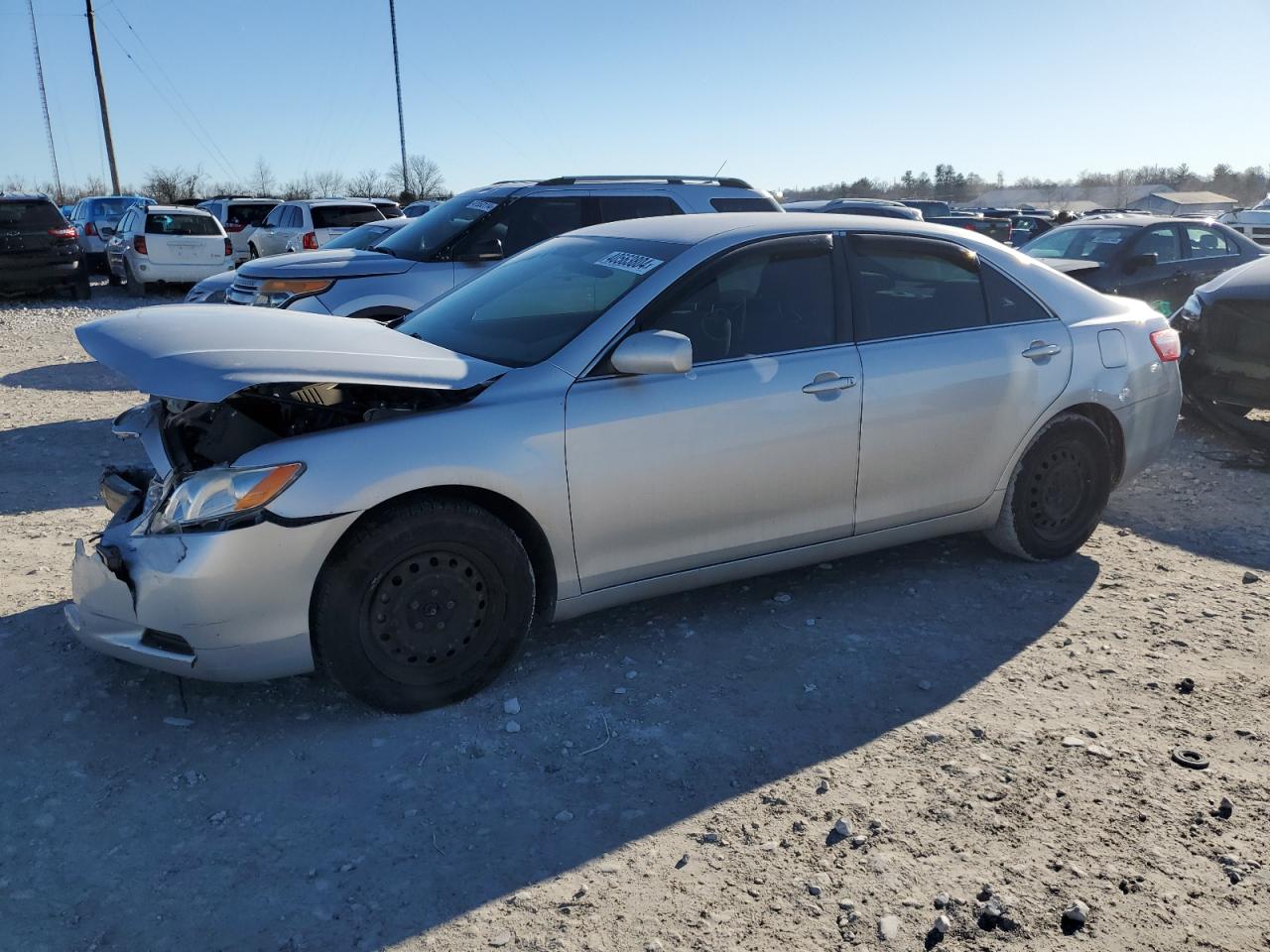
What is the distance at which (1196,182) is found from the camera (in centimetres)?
9344

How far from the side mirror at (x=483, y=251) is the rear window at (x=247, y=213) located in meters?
17.0

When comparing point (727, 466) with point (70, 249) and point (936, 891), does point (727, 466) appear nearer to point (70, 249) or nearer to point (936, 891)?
point (936, 891)

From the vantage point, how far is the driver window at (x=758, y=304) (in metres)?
4.02

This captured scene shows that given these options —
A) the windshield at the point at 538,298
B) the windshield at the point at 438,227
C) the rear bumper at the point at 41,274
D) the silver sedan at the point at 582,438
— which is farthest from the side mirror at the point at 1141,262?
the rear bumper at the point at 41,274

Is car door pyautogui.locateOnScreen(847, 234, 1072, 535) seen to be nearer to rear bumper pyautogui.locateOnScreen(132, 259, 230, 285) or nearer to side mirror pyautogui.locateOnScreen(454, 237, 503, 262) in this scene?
side mirror pyautogui.locateOnScreen(454, 237, 503, 262)

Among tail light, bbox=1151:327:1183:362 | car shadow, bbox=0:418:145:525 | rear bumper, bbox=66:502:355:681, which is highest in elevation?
tail light, bbox=1151:327:1183:362

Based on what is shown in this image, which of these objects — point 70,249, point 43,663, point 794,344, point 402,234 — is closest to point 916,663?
point 794,344

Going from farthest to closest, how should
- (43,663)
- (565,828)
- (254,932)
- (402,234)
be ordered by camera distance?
(402,234) → (43,663) → (565,828) → (254,932)

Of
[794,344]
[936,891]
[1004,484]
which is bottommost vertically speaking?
[936,891]

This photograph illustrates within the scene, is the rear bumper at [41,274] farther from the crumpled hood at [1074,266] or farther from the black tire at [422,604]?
the black tire at [422,604]

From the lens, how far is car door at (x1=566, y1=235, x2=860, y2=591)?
Answer: 377cm

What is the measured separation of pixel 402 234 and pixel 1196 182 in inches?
4085

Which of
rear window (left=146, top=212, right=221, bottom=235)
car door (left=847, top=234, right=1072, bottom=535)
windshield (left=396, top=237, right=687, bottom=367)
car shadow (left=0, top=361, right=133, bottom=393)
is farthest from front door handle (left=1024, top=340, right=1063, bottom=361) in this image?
rear window (left=146, top=212, right=221, bottom=235)

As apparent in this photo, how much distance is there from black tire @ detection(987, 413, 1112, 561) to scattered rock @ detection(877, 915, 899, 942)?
266cm
